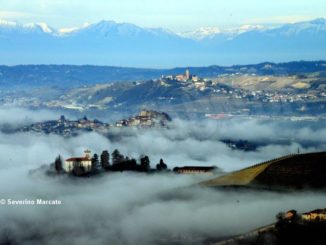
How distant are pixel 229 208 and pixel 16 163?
92169 millimetres

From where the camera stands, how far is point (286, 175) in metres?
113

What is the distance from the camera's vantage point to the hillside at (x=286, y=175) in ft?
357

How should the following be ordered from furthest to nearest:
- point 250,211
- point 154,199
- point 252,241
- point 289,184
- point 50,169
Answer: point 50,169, point 154,199, point 289,184, point 250,211, point 252,241

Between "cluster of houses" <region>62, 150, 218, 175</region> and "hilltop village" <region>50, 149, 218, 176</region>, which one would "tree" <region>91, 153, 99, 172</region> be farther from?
"cluster of houses" <region>62, 150, 218, 175</region>

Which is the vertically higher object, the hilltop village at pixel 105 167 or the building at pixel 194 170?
the hilltop village at pixel 105 167

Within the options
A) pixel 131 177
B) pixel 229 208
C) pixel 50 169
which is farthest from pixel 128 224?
pixel 50 169

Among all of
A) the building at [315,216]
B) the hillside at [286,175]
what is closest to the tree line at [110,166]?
the hillside at [286,175]

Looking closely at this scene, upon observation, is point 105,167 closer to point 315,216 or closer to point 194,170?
point 194,170

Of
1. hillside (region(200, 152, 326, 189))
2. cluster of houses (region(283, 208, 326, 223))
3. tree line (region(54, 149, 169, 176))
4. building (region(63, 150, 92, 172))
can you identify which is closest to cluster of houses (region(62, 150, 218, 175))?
building (region(63, 150, 92, 172))

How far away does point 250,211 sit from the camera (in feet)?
315

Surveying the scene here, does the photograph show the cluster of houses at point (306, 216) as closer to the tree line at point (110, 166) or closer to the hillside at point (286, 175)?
the hillside at point (286, 175)

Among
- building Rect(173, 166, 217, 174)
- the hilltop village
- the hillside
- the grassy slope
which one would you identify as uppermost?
the hillside

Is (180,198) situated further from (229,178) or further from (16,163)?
(16,163)

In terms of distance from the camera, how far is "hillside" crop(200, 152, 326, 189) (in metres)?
109
